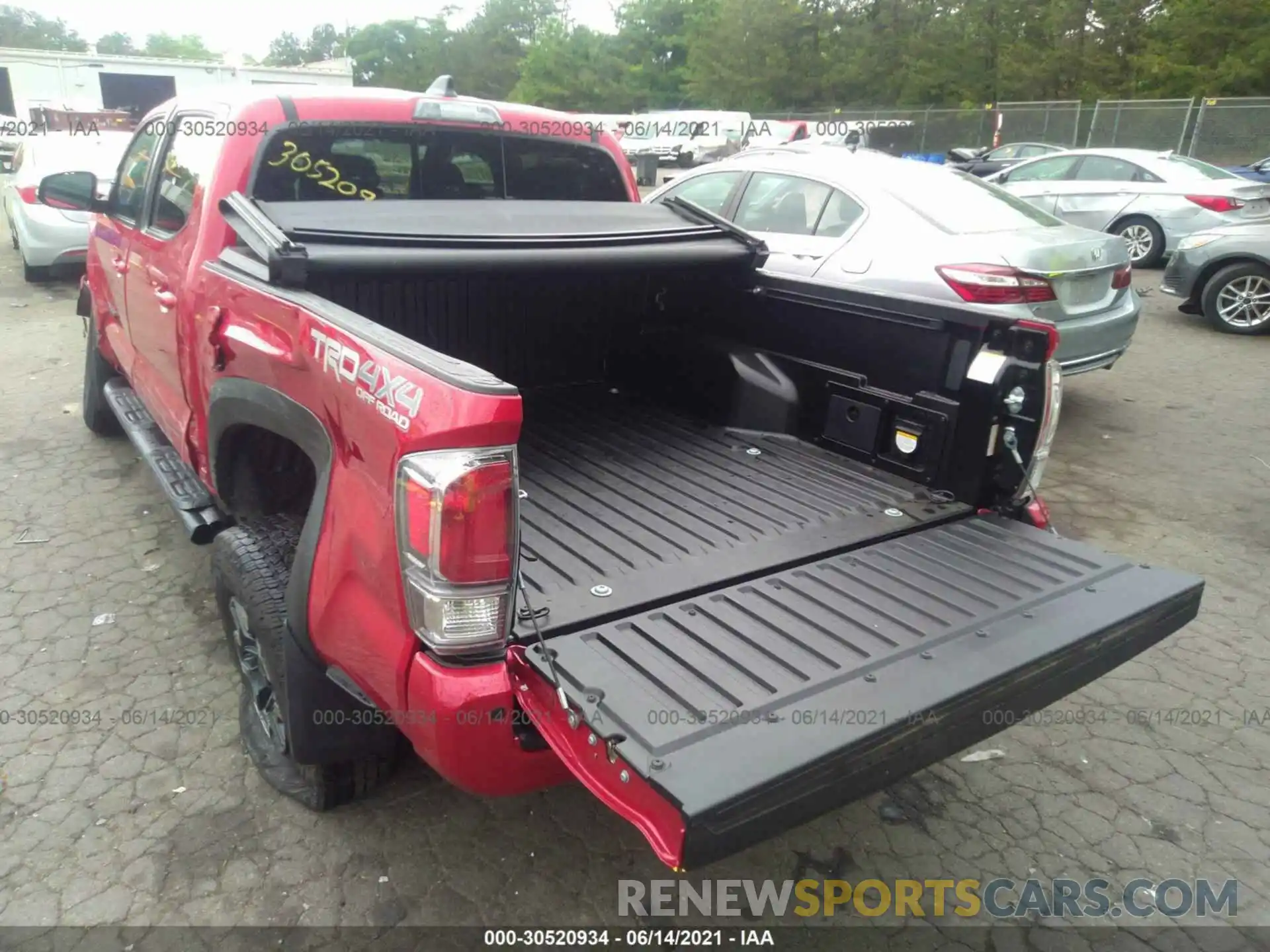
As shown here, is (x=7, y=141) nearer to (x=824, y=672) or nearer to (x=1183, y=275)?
(x=1183, y=275)

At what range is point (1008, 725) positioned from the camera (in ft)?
6.84

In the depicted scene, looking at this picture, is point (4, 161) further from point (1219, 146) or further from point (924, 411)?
point (1219, 146)

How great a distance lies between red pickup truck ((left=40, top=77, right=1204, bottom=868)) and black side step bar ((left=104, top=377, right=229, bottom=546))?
0.07ft

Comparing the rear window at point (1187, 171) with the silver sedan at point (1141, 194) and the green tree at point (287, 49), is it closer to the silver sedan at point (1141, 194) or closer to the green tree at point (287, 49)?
the silver sedan at point (1141, 194)

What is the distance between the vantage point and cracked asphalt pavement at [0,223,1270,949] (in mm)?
2428

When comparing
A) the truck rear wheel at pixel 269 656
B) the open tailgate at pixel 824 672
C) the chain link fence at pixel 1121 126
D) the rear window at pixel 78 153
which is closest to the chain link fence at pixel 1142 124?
the chain link fence at pixel 1121 126

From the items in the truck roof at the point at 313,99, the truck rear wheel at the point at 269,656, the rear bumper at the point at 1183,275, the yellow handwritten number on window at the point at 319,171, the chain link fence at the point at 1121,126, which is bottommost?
the truck rear wheel at the point at 269,656

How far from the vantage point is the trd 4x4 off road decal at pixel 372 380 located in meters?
1.78

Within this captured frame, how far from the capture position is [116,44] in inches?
4131

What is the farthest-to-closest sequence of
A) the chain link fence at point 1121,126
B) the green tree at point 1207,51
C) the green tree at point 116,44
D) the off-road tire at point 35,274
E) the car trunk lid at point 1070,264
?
the green tree at point 116,44
the green tree at point 1207,51
the chain link fence at point 1121,126
the off-road tire at point 35,274
the car trunk lid at point 1070,264

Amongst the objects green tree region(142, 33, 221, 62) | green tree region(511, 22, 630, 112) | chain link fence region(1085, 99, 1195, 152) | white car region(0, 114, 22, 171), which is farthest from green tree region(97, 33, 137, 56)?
chain link fence region(1085, 99, 1195, 152)

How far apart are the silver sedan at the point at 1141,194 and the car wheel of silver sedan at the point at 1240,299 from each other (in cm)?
224

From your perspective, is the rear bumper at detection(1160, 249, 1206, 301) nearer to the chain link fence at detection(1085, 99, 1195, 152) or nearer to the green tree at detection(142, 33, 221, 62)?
the chain link fence at detection(1085, 99, 1195, 152)

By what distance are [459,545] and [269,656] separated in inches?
41.2
